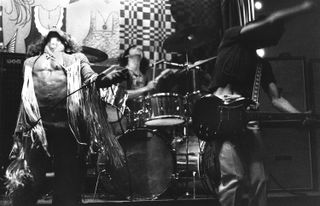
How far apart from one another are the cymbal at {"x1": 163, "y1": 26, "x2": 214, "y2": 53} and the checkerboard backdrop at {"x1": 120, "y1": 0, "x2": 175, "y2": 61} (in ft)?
1.16

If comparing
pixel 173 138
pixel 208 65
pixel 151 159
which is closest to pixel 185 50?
pixel 208 65

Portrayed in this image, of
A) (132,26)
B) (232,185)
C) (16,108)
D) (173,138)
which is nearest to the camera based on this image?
(232,185)

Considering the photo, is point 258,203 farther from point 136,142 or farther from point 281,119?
point 136,142

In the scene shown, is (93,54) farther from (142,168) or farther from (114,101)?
(142,168)

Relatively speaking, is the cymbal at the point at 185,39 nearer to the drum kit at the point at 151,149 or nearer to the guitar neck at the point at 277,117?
the drum kit at the point at 151,149

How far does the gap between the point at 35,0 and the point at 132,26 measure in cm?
115

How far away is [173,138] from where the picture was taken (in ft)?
14.3

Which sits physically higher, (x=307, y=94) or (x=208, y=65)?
(x=208, y=65)

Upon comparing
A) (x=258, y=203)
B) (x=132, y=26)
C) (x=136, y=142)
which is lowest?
(x=258, y=203)

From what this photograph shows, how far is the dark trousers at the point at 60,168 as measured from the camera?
293 cm

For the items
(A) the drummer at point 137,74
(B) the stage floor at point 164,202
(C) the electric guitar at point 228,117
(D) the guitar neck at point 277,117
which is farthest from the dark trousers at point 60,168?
(D) the guitar neck at point 277,117

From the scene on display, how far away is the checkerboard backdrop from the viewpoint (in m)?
4.72

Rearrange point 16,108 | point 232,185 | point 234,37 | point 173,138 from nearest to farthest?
point 232,185 < point 234,37 < point 16,108 < point 173,138

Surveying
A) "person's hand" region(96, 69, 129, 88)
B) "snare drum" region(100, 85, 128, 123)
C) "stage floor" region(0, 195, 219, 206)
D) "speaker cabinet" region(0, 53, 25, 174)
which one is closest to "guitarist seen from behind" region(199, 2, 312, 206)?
"person's hand" region(96, 69, 129, 88)
